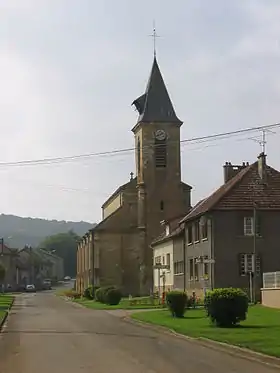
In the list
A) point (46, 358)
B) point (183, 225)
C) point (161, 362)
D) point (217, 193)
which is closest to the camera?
point (161, 362)

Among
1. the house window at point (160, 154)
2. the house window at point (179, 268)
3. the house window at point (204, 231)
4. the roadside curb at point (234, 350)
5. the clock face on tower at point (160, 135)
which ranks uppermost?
the clock face on tower at point (160, 135)

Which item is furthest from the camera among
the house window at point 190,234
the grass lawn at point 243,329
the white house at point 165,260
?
the white house at point 165,260

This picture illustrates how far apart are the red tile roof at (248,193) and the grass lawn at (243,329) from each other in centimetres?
1498

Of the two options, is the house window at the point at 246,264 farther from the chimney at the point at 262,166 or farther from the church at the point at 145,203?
the church at the point at 145,203

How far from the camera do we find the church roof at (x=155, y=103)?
84688mm

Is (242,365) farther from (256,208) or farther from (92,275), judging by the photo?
(92,275)

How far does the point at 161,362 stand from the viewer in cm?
1844

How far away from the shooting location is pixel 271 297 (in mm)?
42438

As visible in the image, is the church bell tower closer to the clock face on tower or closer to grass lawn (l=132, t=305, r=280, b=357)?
the clock face on tower

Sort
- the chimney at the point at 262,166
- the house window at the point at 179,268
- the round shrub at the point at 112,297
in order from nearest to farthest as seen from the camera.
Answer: the chimney at the point at 262,166
the round shrub at the point at 112,297
the house window at the point at 179,268

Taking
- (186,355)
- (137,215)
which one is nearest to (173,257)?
(137,215)

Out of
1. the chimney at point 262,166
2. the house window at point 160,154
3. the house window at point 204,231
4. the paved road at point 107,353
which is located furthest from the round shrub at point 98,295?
the paved road at point 107,353

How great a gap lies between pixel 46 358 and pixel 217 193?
38.6 m

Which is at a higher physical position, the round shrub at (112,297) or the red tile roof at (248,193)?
the red tile roof at (248,193)
